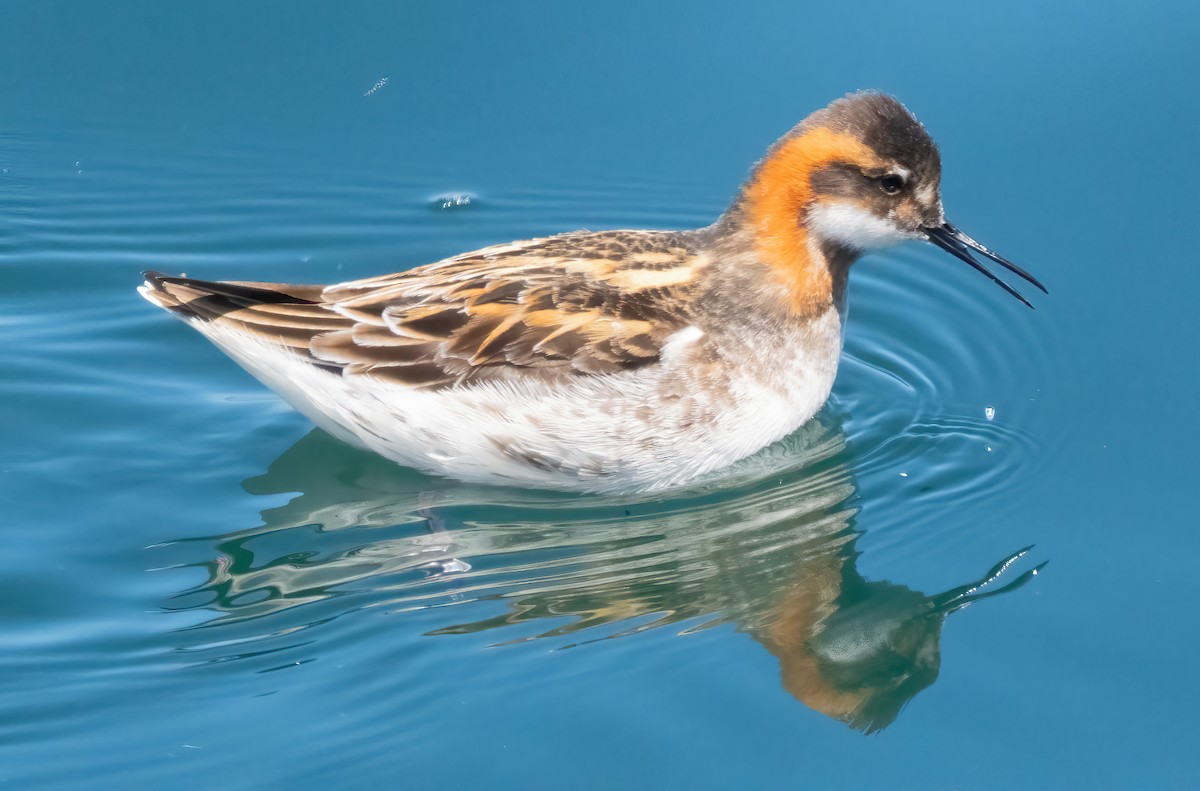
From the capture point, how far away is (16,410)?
22.9 ft

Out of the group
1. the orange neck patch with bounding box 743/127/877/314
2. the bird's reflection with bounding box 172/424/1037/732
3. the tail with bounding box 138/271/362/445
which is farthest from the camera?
the orange neck patch with bounding box 743/127/877/314

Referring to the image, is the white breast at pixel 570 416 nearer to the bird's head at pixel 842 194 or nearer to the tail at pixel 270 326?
the tail at pixel 270 326

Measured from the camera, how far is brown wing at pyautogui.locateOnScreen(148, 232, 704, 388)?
250 inches

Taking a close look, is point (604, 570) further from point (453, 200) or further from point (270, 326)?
point (453, 200)

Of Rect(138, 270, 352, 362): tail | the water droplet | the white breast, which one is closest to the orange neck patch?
the white breast

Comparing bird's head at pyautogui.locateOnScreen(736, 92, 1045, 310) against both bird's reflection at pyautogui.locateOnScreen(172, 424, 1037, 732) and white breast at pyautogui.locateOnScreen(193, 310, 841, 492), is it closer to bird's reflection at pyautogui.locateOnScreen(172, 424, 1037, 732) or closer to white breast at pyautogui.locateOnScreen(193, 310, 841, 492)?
white breast at pyautogui.locateOnScreen(193, 310, 841, 492)

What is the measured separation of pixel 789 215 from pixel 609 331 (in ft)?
3.48

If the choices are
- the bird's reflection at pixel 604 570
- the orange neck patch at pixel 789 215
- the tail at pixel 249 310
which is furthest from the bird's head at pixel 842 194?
the tail at pixel 249 310

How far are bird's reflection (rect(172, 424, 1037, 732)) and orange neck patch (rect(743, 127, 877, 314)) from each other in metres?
0.83

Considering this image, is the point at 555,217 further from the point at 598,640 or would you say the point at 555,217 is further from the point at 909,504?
the point at 598,640

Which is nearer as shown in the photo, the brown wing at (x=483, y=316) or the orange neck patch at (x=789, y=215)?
the brown wing at (x=483, y=316)

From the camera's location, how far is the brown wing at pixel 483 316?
6.36 meters

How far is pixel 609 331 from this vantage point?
6395 mm

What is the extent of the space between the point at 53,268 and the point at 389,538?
2.82 metres
